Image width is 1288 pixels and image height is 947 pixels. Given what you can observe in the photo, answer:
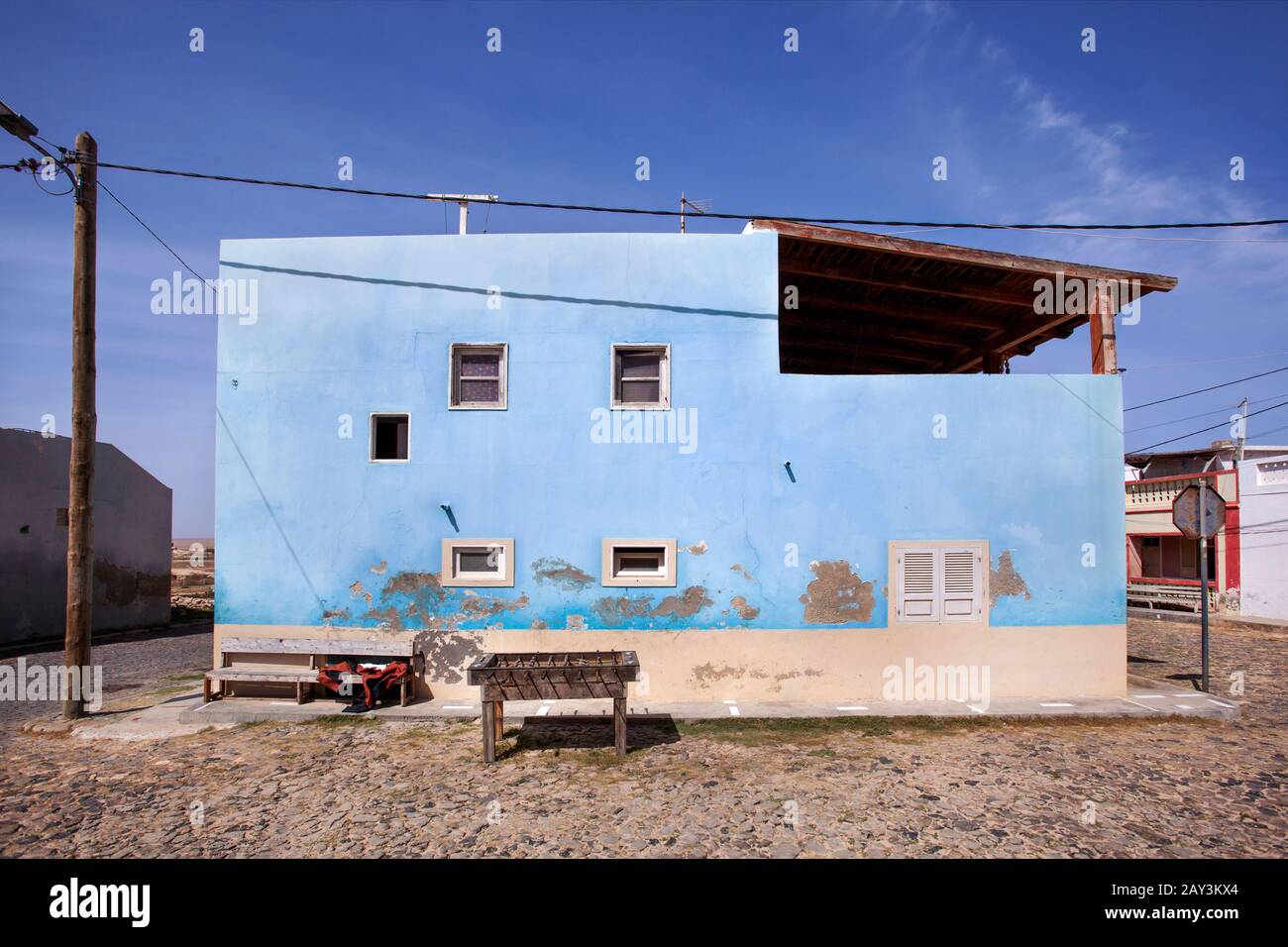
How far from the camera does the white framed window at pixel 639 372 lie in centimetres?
957

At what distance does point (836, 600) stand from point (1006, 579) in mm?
2529

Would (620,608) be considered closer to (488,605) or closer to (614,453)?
(488,605)

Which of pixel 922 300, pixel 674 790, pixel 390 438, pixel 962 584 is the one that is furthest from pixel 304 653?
pixel 922 300

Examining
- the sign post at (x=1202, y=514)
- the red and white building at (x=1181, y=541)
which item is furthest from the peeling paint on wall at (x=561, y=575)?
the red and white building at (x=1181, y=541)

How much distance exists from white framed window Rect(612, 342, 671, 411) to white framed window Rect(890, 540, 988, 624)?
4.21m

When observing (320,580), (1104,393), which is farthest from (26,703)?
A: (1104,393)

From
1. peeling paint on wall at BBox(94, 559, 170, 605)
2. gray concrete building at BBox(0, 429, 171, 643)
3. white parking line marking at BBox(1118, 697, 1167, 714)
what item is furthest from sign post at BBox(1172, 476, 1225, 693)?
peeling paint on wall at BBox(94, 559, 170, 605)

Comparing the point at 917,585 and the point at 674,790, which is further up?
the point at 917,585

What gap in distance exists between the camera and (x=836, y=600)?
9.33 metres

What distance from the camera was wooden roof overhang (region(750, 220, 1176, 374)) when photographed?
9633 mm

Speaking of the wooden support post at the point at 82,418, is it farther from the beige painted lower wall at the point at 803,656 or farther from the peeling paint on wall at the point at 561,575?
the peeling paint on wall at the point at 561,575

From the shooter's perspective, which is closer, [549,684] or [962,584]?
[549,684]
